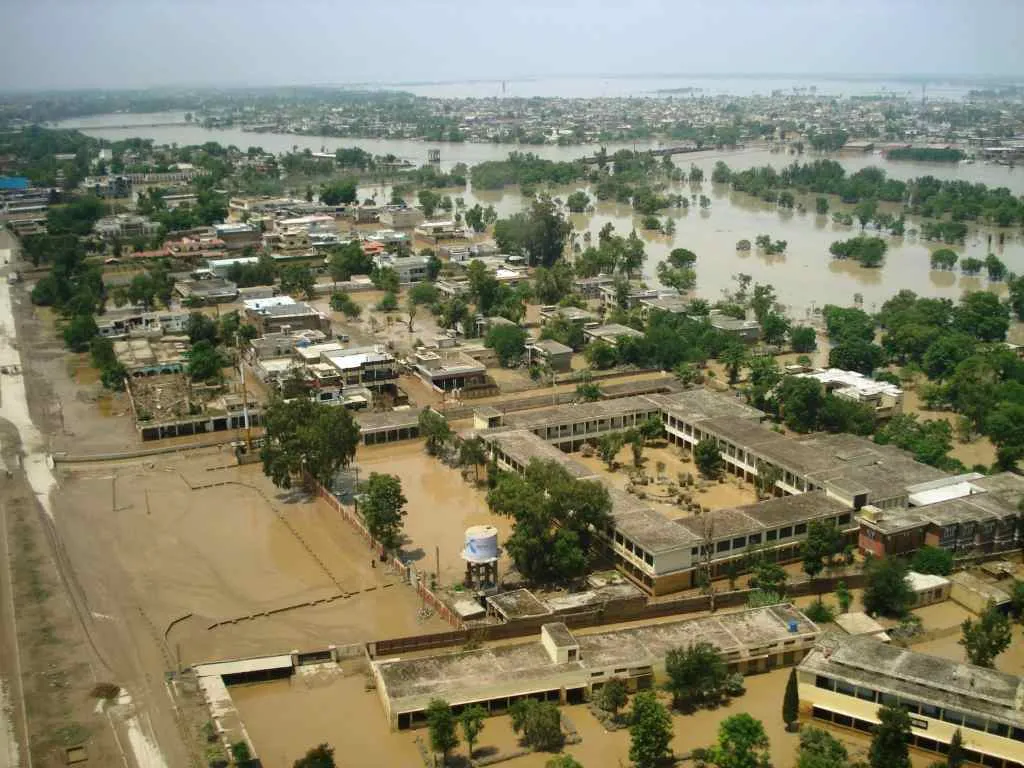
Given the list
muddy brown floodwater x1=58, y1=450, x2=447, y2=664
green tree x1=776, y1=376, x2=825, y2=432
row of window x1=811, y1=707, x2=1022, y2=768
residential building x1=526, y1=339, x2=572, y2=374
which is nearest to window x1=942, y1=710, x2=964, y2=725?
row of window x1=811, y1=707, x2=1022, y2=768

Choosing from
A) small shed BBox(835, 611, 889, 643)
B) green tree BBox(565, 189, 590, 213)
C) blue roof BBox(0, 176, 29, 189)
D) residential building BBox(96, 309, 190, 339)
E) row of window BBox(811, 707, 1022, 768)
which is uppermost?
blue roof BBox(0, 176, 29, 189)

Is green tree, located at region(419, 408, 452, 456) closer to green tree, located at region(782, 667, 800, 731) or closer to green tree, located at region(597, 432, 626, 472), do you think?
green tree, located at region(597, 432, 626, 472)

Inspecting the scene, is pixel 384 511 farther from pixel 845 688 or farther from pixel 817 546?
pixel 845 688

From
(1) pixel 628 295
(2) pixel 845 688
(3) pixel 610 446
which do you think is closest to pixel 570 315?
(1) pixel 628 295

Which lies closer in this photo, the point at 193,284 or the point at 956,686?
the point at 956,686

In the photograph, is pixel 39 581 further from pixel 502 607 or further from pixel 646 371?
pixel 646 371

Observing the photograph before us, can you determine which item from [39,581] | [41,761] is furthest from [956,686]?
[39,581]
